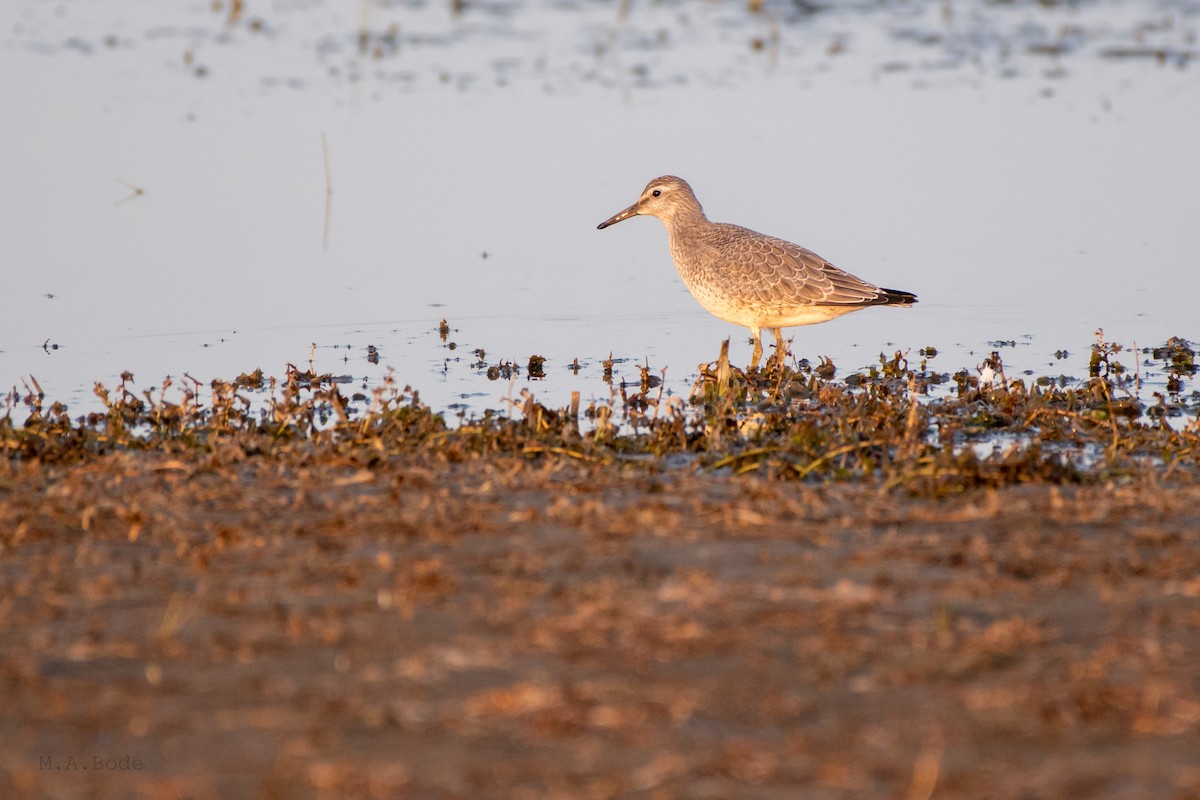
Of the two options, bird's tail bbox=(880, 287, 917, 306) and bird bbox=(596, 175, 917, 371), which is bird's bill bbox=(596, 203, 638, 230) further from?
bird's tail bbox=(880, 287, 917, 306)

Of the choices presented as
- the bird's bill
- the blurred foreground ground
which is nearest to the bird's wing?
the bird's bill

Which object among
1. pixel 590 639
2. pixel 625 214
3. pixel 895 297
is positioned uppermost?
pixel 625 214

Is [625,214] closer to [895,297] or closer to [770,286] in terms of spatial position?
[770,286]

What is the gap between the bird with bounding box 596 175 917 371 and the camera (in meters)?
9.47

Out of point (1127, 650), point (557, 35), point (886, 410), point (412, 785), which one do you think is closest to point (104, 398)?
point (886, 410)

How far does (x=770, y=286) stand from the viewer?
31.1 ft

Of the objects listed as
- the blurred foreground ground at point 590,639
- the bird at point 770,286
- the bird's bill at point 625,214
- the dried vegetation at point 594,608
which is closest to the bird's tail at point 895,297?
the bird at point 770,286

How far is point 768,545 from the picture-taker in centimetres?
541

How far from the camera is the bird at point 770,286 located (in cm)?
947

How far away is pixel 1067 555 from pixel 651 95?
11877 mm

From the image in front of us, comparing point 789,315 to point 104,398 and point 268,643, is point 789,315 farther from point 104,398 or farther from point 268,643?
point 268,643

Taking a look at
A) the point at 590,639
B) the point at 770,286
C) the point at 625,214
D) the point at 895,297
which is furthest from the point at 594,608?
the point at 625,214

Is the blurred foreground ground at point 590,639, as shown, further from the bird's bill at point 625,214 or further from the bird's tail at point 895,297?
the bird's bill at point 625,214

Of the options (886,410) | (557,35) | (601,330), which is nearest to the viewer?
(886,410)
